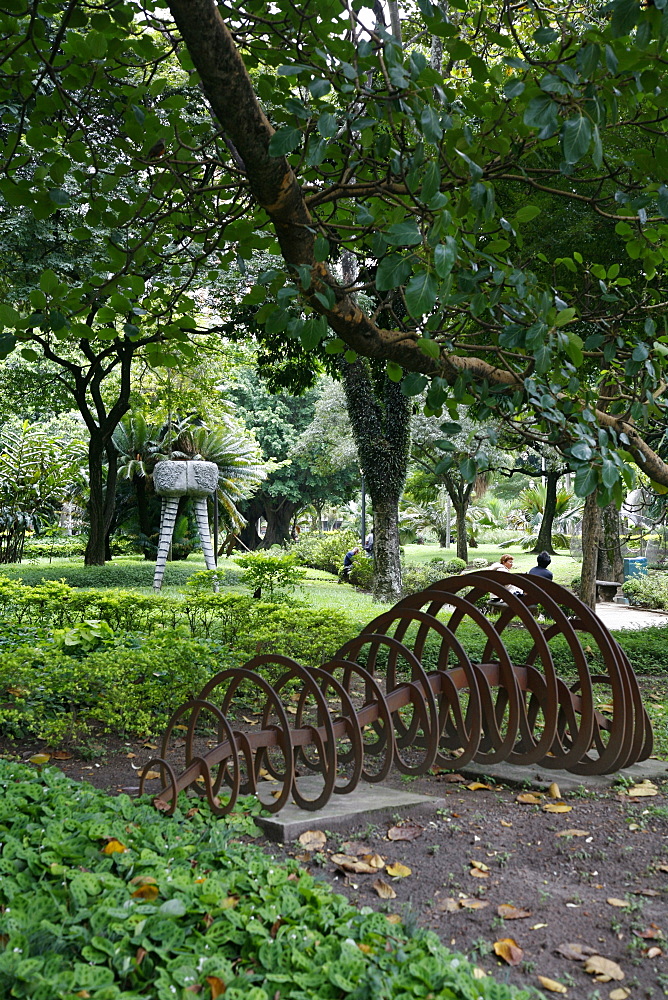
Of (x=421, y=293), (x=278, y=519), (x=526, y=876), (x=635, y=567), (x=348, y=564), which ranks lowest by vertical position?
(x=526, y=876)

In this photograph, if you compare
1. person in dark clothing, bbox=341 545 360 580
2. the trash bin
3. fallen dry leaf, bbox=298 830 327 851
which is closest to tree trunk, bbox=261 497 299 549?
the trash bin

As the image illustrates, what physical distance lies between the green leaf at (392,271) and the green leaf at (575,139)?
612mm

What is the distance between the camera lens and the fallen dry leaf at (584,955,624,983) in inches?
105

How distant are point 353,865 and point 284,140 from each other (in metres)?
2.97

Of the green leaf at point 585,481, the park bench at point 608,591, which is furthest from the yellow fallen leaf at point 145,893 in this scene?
the park bench at point 608,591

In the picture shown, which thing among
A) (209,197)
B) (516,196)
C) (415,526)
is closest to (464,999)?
(209,197)

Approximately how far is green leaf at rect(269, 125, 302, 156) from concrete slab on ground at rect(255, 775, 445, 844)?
2.94 m

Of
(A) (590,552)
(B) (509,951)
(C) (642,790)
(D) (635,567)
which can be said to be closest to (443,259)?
(B) (509,951)

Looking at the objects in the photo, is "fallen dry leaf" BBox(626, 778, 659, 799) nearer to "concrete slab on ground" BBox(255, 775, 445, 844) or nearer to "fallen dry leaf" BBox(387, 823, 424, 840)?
"concrete slab on ground" BBox(255, 775, 445, 844)

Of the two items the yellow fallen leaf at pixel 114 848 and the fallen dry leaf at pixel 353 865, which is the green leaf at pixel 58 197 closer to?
the yellow fallen leaf at pixel 114 848

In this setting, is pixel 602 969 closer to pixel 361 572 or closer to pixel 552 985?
pixel 552 985

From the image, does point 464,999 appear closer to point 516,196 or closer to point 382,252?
point 382,252

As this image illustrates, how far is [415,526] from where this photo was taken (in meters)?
40.3

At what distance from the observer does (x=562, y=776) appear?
498 cm
